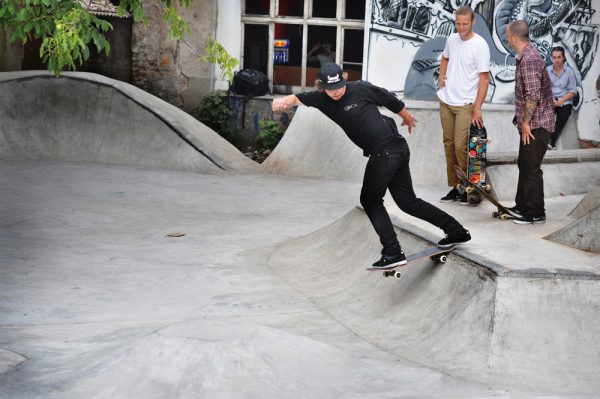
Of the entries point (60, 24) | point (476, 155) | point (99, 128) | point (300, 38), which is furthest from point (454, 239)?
point (300, 38)

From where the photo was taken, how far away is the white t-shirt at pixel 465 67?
28.8 ft

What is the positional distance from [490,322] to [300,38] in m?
11.0

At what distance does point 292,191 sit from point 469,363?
725 centimetres

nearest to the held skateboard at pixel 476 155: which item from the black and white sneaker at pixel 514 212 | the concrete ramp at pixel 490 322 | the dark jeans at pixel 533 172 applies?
the black and white sneaker at pixel 514 212

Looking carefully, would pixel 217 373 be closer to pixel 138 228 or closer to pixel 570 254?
pixel 570 254

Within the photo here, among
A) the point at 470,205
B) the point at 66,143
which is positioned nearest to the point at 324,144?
the point at 66,143

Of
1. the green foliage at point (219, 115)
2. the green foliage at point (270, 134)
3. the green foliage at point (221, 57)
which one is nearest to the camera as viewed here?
the green foliage at point (221, 57)

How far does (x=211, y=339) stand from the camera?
5.76 metres

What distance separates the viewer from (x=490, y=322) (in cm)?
593

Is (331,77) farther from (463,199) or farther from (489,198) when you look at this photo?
(463,199)

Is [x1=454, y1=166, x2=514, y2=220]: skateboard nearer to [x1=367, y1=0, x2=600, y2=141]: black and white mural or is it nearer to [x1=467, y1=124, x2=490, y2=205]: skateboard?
[x1=467, y1=124, x2=490, y2=205]: skateboard

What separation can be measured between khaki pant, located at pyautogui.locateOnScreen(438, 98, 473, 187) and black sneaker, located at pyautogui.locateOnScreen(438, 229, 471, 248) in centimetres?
216

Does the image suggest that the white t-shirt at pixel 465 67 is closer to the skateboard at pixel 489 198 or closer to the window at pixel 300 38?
the skateboard at pixel 489 198

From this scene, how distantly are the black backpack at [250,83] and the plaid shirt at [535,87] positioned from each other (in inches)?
337
